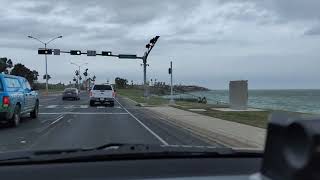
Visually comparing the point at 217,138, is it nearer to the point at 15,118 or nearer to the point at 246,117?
the point at 15,118

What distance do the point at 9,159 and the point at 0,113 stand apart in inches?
749

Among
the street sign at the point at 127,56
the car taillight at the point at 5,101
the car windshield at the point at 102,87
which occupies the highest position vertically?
the street sign at the point at 127,56

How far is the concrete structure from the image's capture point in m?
38.7

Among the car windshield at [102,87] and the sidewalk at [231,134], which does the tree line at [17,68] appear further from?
the sidewalk at [231,134]

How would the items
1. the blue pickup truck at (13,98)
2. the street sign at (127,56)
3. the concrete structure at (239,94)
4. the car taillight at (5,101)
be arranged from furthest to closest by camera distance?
1. the street sign at (127,56)
2. the concrete structure at (239,94)
3. the blue pickup truck at (13,98)
4. the car taillight at (5,101)

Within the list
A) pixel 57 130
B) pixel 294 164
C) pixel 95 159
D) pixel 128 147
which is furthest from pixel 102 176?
pixel 57 130

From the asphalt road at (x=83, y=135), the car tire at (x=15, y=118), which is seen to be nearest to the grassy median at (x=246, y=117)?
the asphalt road at (x=83, y=135)

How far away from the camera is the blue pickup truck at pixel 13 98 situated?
74.2 ft

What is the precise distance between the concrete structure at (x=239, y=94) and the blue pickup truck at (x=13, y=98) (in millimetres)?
15206

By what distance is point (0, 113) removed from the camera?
22.4m

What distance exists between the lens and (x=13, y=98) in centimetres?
2348

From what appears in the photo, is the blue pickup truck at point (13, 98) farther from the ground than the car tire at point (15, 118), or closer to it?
farther from the ground

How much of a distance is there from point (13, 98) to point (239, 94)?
1876 cm

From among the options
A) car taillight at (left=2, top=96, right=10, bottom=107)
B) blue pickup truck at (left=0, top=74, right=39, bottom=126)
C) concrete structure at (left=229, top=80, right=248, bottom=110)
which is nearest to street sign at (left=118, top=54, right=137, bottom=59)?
concrete structure at (left=229, top=80, right=248, bottom=110)
